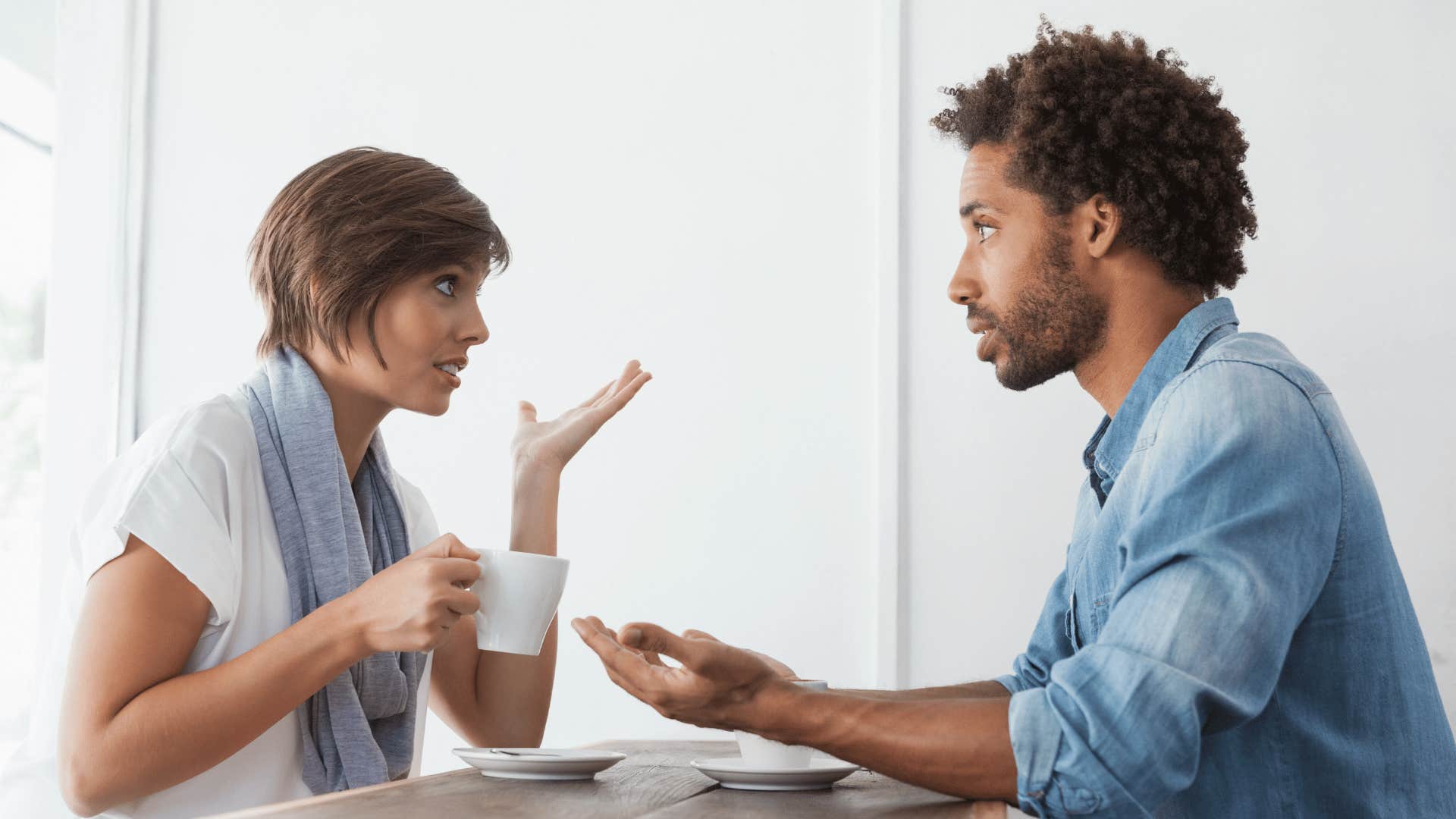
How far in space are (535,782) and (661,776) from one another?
0.49 ft

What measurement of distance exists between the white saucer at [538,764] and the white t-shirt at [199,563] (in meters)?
0.28

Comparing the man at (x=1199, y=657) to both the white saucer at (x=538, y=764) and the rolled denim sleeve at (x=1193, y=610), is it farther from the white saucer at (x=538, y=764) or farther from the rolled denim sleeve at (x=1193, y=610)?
the white saucer at (x=538, y=764)

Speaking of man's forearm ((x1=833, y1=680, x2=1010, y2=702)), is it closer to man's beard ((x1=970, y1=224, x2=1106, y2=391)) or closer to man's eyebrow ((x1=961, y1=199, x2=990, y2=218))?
man's beard ((x1=970, y1=224, x2=1106, y2=391))

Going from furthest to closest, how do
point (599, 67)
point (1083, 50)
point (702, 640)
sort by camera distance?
1. point (599, 67)
2. point (1083, 50)
3. point (702, 640)

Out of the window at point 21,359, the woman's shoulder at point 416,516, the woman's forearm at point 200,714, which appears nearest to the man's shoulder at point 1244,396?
the woman's forearm at point 200,714

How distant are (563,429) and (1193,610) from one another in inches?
40.1

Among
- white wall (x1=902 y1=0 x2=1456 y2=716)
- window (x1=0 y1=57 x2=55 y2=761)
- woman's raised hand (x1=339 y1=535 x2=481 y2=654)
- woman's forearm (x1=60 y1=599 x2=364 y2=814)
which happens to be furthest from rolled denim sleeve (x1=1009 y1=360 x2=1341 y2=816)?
window (x1=0 y1=57 x2=55 y2=761)

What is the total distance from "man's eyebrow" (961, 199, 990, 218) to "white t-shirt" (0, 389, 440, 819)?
2.93 feet

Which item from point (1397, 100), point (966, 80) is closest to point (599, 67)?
point (966, 80)

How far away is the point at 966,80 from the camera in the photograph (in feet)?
7.54

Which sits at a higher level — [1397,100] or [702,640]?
[1397,100]

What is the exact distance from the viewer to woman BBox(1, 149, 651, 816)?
3.81 feet

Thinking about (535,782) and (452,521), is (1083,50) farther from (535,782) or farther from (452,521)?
(452,521)

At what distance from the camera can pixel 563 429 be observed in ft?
5.58
